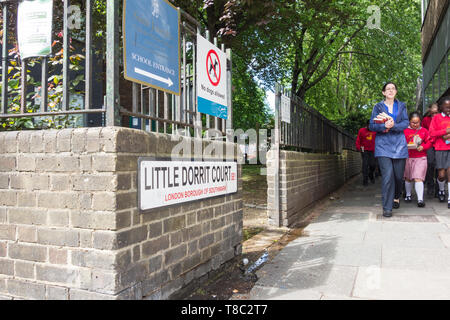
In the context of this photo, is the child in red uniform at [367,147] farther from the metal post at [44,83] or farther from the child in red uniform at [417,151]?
the metal post at [44,83]

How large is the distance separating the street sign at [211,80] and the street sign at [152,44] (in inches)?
20.7

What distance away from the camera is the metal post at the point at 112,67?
2.54 meters

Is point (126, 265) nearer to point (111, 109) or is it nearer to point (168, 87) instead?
point (111, 109)

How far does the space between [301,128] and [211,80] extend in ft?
12.6

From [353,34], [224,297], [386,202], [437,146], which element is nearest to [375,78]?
[353,34]

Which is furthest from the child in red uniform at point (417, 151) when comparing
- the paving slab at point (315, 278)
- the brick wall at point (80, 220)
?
the brick wall at point (80, 220)

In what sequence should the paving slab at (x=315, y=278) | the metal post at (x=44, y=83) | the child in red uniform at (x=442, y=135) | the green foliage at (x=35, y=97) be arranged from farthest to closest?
1. the child in red uniform at (x=442, y=135)
2. the green foliage at (x=35, y=97)
3. the paving slab at (x=315, y=278)
4. the metal post at (x=44, y=83)

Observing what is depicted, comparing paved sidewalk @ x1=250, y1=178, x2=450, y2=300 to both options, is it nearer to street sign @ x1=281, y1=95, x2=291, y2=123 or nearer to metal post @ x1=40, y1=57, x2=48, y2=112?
street sign @ x1=281, y1=95, x2=291, y2=123

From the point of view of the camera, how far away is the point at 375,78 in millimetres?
16531

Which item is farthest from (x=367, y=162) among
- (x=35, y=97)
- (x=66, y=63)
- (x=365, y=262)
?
(x=66, y=63)

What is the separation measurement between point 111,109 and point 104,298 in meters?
1.17

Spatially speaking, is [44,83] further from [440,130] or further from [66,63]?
[440,130]

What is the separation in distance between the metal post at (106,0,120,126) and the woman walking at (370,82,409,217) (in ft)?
16.4

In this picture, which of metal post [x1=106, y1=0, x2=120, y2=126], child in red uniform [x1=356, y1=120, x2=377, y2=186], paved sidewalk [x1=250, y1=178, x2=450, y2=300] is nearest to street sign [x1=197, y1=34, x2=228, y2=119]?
metal post [x1=106, y1=0, x2=120, y2=126]
